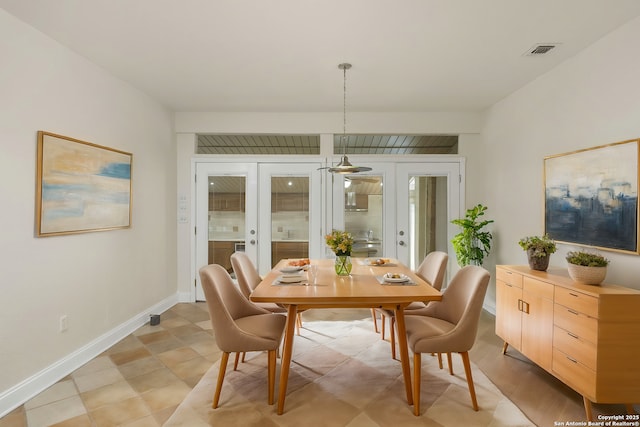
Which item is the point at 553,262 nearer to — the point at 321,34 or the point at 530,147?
the point at 530,147

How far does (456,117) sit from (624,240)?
2.74 m

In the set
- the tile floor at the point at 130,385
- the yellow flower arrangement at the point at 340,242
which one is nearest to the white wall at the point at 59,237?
the tile floor at the point at 130,385

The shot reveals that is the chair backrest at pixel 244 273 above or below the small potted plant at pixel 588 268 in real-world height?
below

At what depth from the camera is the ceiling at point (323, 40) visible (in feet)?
7.31

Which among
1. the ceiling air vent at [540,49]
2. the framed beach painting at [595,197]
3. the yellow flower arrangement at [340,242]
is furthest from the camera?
the yellow flower arrangement at [340,242]

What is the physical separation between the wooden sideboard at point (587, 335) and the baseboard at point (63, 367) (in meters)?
3.68

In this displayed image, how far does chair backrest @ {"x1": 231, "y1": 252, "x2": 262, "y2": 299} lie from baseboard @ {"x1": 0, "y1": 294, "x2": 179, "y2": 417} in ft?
4.71

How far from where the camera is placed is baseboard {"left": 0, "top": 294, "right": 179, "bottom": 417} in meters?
2.23

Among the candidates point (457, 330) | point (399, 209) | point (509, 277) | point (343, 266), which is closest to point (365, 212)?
point (399, 209)

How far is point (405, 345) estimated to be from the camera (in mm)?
2211

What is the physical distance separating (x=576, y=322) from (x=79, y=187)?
153 inches

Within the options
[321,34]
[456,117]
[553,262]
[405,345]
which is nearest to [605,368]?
[405,345]

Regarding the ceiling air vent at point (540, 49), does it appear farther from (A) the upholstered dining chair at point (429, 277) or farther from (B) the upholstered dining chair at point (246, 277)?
(B) the upholstered dining chair at point (246, 277)

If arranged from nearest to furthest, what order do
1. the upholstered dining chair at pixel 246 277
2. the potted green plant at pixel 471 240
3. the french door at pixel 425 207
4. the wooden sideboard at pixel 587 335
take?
the wooden sideboard at pixel 587 335 → the upholstered dining chair at pixel 246 277 → the potted green plant at pixel 471 240 → the french door at pixel 425 207
